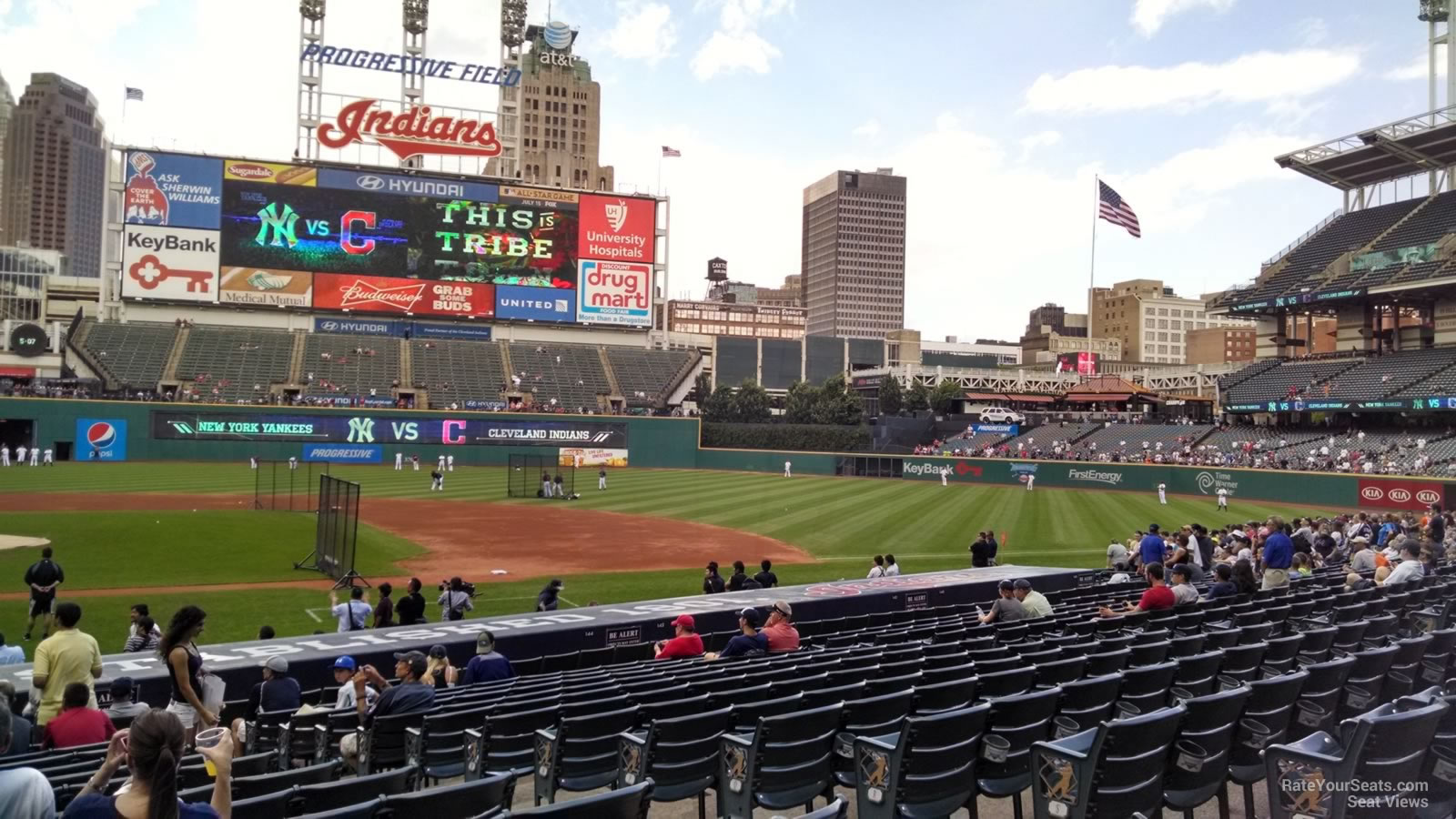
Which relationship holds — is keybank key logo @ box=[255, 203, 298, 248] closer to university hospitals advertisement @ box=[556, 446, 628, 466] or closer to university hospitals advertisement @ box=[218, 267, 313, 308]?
university hospitals advertisement @ box=[218, 267, 313, 308]

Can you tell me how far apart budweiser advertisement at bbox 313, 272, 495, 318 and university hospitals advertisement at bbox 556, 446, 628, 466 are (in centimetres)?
1399

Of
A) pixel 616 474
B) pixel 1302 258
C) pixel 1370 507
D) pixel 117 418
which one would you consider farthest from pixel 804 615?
pixel 1302 258

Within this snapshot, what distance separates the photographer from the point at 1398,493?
39344 mm

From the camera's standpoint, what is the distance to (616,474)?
194 feet

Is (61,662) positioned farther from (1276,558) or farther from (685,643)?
(1276,558)

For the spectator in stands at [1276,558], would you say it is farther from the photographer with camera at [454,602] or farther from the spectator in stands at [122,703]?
the spectator in stands at [122,703]

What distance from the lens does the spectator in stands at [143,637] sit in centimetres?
1158

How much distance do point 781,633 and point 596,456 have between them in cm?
5473

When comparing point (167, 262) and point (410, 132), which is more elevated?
point (410, 132)

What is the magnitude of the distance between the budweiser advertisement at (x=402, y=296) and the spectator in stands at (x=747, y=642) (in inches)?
2471

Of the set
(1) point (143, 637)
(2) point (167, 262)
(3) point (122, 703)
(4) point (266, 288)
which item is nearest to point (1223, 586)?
(3) point (122, 703)

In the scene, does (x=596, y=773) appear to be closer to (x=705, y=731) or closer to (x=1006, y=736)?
(x=705, y=731)

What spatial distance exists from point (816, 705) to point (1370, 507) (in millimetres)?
42318

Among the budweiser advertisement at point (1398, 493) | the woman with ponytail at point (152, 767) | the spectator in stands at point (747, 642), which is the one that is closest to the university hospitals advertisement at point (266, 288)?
the budweiser advertisement at point (1398, 493)
